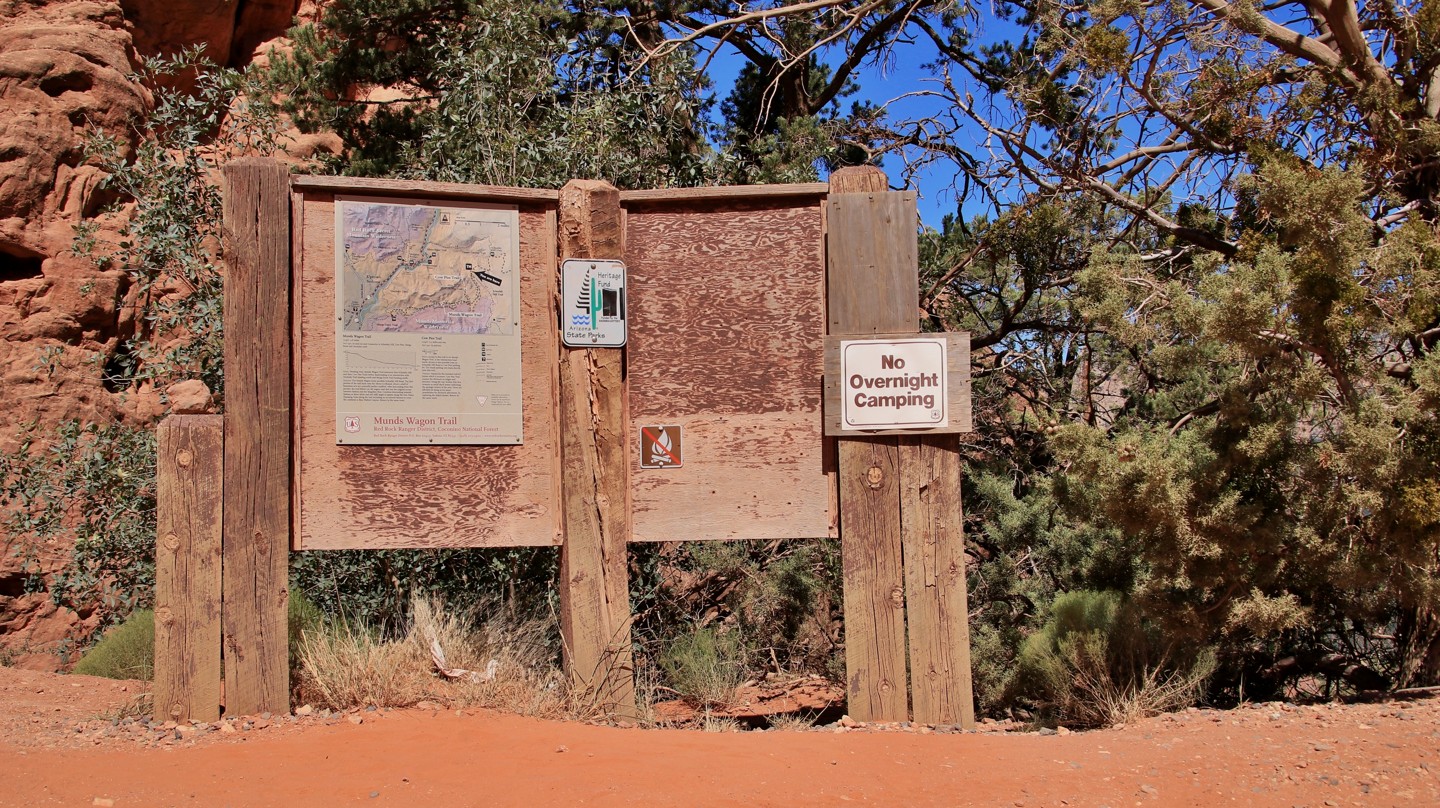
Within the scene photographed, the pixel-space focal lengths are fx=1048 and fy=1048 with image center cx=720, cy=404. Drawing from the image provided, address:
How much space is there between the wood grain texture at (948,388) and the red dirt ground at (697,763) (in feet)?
4.84

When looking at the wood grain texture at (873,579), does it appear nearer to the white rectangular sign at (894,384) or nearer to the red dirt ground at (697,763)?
the white rectangular sign at (894,384)

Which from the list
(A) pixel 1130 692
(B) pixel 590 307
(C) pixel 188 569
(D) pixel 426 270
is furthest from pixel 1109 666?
(C) pixel 188 569

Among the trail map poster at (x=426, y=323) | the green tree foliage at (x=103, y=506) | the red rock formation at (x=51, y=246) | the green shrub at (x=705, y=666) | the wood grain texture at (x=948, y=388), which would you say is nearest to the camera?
the trail map poster at (x=426, y=323)

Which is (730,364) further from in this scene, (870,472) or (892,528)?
(892,528)

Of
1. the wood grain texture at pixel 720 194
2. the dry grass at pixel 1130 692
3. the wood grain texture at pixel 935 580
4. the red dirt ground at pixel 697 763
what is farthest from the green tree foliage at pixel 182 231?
the dry grass at pixel 1130 692

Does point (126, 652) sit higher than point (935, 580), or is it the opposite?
point (935, 580)

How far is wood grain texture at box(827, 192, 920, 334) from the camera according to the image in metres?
5.39

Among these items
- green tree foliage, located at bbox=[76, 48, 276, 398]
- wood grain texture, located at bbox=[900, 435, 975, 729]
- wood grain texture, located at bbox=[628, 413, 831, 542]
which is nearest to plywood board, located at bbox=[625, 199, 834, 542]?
wood grain texture, located at bbox=[628, 413, 831, 542]

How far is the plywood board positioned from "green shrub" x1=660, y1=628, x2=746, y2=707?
4.91 feet

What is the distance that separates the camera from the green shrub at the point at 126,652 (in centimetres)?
657

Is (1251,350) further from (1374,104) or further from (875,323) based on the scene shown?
(1374,104)

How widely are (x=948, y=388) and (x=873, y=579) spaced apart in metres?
1.04

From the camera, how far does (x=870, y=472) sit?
532cm

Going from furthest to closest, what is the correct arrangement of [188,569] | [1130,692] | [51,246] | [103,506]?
[51,246] → [103,506] → [1130,692] → [188,569]
